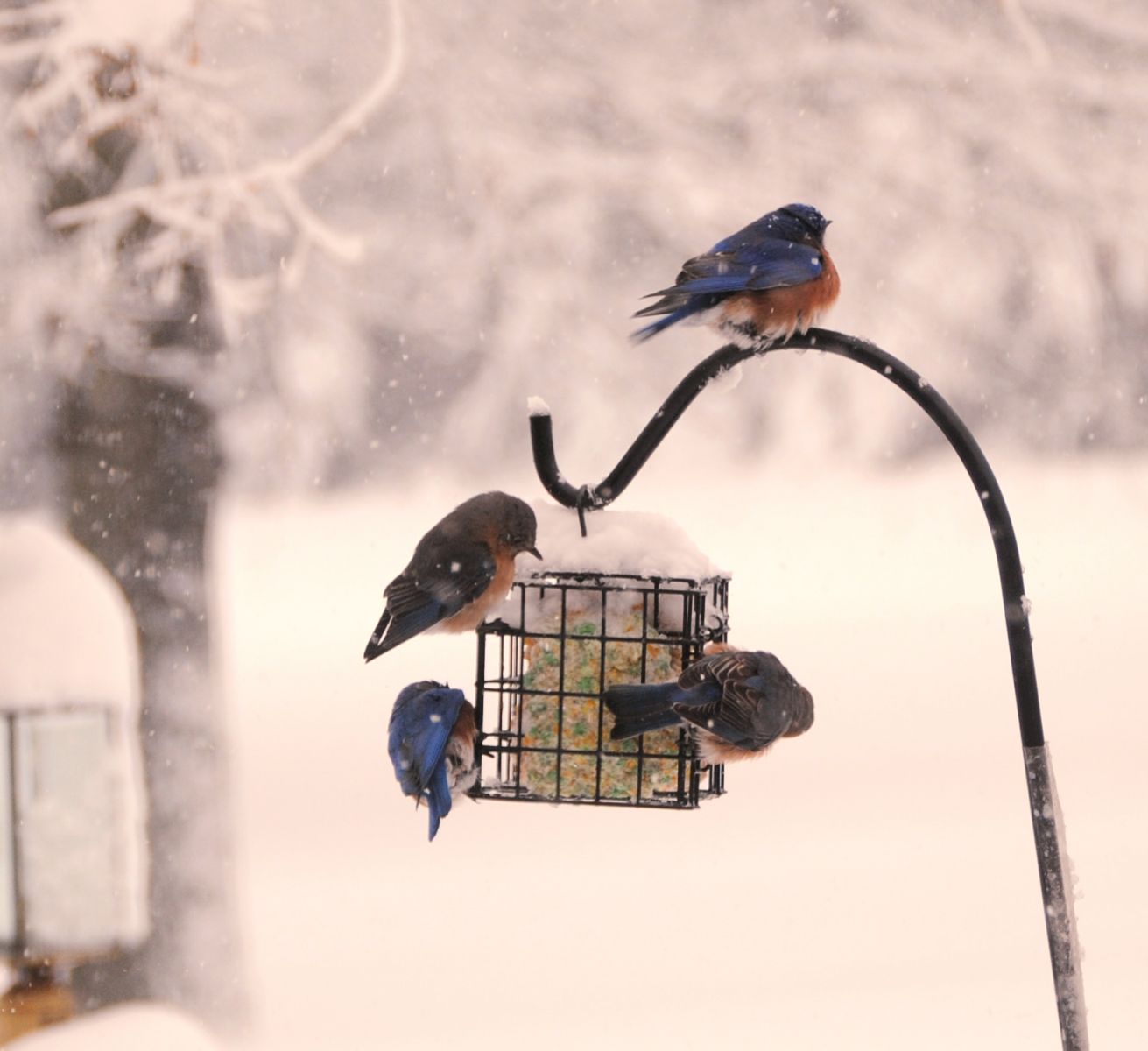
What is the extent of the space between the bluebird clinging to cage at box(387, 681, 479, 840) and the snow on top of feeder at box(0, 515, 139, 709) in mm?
2858

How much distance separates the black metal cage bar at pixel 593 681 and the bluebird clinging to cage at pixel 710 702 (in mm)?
143

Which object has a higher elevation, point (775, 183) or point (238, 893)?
point (775, 183)

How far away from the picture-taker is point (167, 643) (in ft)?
19.8

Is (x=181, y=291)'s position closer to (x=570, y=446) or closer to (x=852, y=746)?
(x=570, y=446)

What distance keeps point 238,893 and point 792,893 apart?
7.97ft

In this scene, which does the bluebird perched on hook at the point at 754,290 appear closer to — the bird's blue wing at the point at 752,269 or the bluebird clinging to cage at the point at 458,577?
the bird's blue wing at the point at 752,269

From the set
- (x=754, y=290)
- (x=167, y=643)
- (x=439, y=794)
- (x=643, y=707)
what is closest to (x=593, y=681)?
(x=643, y=707)

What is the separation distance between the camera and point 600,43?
20.2 ft

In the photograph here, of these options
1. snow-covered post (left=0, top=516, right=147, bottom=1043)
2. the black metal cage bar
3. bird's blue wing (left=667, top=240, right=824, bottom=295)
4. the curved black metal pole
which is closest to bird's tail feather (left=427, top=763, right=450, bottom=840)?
the black metal cage bar

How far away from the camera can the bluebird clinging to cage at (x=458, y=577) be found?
2824 millimetres

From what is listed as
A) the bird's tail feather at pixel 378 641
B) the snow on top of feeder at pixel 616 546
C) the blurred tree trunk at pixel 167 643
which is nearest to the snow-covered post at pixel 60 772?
the blurred tree trunk at pixel 167 643

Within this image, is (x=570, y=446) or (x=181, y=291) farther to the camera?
(x=570, y=446)

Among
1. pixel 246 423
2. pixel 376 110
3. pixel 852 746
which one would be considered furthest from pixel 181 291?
pixel 852 746

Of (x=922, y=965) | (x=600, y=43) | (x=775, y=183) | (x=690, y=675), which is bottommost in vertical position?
(x=922, y=965)
